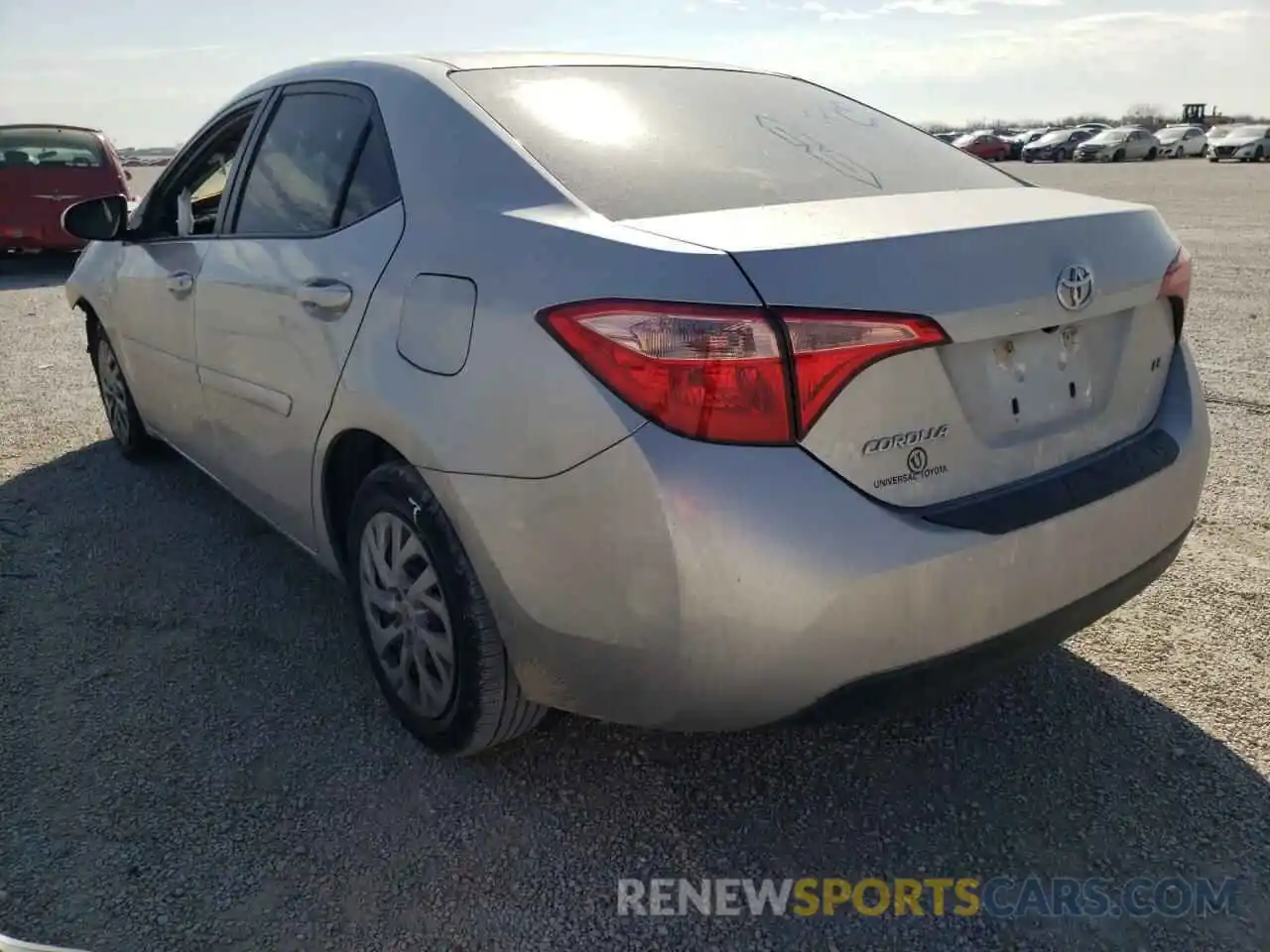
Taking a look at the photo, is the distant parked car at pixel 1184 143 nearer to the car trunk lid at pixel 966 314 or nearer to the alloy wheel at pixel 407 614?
the car trunk lid at pixel 966 314

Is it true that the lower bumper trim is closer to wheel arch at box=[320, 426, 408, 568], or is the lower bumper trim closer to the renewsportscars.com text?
the renewsportscars.com text

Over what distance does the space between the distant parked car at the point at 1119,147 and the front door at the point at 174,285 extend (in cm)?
4764

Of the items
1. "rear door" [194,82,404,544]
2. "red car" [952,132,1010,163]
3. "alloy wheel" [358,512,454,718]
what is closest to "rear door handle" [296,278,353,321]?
"rear door" [194,82,404,544]

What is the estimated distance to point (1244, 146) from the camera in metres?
39.6

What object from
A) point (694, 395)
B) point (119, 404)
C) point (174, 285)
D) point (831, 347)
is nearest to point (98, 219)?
point (174, 285)

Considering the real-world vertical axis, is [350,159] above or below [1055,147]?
above

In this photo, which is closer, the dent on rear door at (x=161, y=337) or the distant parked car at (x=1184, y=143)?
the dent on rear door at (x=161, y=337)

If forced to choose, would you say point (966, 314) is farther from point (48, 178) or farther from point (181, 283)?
point (48, 178)

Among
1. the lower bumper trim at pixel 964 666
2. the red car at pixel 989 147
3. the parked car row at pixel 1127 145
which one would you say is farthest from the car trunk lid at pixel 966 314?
the red car at pixel 989 147

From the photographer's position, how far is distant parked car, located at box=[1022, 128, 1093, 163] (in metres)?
47.8

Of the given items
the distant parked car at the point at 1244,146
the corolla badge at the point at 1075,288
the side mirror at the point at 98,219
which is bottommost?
the distant parked car at the point at 1244,146

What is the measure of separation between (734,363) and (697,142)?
2.82ft

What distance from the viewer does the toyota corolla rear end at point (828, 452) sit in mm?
1818

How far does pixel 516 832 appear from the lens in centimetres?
235
